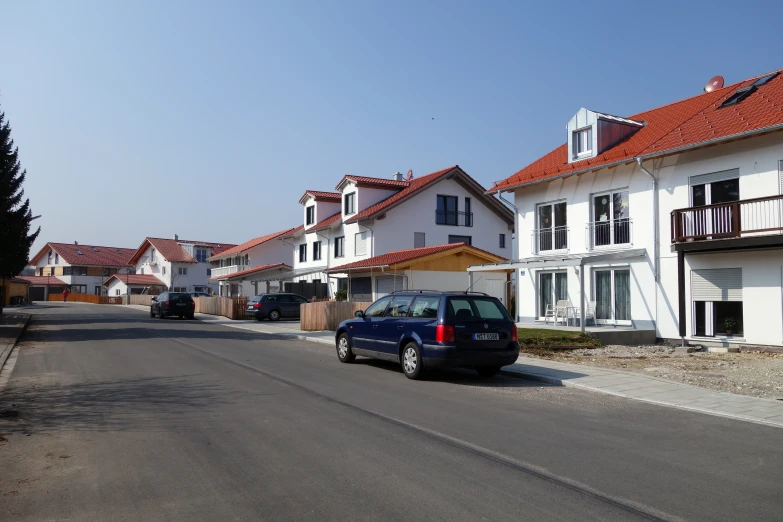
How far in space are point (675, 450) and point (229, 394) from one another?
615cm

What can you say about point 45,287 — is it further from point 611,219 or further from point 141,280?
point 611,219

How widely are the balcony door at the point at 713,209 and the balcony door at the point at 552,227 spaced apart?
5254 mm

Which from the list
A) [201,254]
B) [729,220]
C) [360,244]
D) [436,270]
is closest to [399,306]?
[729,220]

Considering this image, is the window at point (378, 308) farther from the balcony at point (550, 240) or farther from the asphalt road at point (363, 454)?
the balcony at point (550, 240)

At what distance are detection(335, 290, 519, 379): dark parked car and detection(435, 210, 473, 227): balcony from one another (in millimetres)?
26381

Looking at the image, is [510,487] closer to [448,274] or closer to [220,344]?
[220,344]

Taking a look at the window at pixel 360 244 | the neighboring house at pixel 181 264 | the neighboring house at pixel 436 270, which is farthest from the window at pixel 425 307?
the neighboring house at pixel 181 264

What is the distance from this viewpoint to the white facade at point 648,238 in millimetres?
16688

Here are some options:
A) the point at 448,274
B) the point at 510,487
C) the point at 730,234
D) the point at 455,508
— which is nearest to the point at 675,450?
the point at 510,487

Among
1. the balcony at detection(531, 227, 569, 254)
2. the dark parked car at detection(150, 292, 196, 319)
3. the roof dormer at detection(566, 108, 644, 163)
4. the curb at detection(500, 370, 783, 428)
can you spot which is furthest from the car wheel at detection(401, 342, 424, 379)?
the dark parked car at detection(150, 292, 196, 319)

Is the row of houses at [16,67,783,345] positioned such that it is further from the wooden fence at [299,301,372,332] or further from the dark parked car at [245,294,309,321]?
the wooden fence at [299,301,372,332]

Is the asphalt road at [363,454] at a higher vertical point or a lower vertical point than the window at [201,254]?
lower

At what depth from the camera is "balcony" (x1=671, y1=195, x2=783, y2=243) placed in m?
16.2

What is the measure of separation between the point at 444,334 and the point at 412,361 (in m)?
0.96
